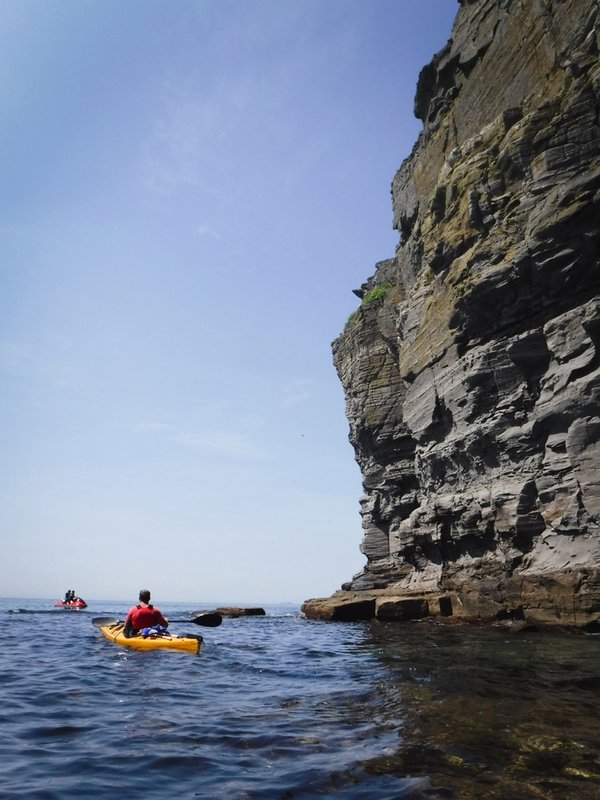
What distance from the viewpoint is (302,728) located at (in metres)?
7.47

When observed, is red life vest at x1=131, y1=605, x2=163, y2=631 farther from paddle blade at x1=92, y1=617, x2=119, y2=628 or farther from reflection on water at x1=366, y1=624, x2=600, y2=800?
reflection on water at x1=366, y1=624, x2=600, y2=800

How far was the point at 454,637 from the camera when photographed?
19.6m

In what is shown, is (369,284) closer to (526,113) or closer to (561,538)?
(526,113)

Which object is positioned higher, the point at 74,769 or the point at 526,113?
the point at 526,113

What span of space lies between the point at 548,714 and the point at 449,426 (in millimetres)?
23904

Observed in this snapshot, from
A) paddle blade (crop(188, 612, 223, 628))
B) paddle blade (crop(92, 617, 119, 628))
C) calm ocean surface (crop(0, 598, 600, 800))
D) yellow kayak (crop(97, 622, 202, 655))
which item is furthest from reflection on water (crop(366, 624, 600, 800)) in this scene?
paddle blade (crop(92, 617, 119, 628))

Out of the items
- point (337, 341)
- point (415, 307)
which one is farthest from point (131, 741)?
point (337, 341)

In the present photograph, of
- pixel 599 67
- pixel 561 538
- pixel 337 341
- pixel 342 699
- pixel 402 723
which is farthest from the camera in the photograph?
pixel 337 341

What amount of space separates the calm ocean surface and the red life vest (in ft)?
7.09

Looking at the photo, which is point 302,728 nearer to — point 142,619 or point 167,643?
point 167,643

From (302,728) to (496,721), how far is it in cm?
267

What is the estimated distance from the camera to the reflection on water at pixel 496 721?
5.43 metres

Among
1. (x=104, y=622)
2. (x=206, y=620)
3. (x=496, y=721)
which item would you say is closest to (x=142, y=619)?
(x=206, y=620)

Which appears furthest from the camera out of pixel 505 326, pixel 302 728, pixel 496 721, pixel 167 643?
pixel 505 326
